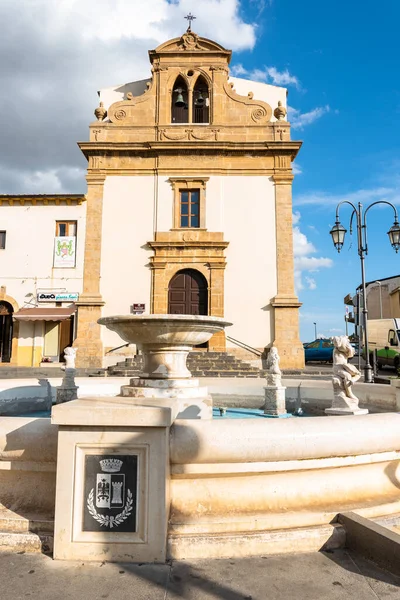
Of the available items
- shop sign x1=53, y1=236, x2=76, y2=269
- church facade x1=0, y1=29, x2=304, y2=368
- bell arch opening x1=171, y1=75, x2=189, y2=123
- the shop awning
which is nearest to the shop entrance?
church facade x1=0, y1=29, x2=304, y2=368

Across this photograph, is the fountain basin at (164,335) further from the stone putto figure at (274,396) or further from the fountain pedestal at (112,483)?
the stone putto figure at (274,396)

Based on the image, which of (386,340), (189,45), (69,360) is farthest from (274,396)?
(189,45)

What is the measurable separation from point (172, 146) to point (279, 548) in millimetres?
19533

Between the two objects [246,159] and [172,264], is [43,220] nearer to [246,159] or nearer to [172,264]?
[172,264]

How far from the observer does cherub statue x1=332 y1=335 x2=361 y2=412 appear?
501 cm

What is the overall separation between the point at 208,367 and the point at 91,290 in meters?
6.84

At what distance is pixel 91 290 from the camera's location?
63.2 ft

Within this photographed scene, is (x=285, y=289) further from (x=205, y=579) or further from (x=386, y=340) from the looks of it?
(x=205, y=579)

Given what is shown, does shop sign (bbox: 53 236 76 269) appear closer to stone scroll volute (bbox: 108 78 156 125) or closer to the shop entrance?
the shop entrance

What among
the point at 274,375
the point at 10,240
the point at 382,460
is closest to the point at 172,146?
the point at 10,240

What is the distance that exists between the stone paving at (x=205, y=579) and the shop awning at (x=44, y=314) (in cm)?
1799

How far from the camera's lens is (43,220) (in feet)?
68.6

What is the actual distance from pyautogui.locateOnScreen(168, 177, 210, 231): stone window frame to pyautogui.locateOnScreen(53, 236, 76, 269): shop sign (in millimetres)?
5205

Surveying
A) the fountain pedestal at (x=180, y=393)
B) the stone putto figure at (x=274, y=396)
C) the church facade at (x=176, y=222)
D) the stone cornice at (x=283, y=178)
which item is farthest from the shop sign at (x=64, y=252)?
the fountain pedestal at (x=180, y=393)
